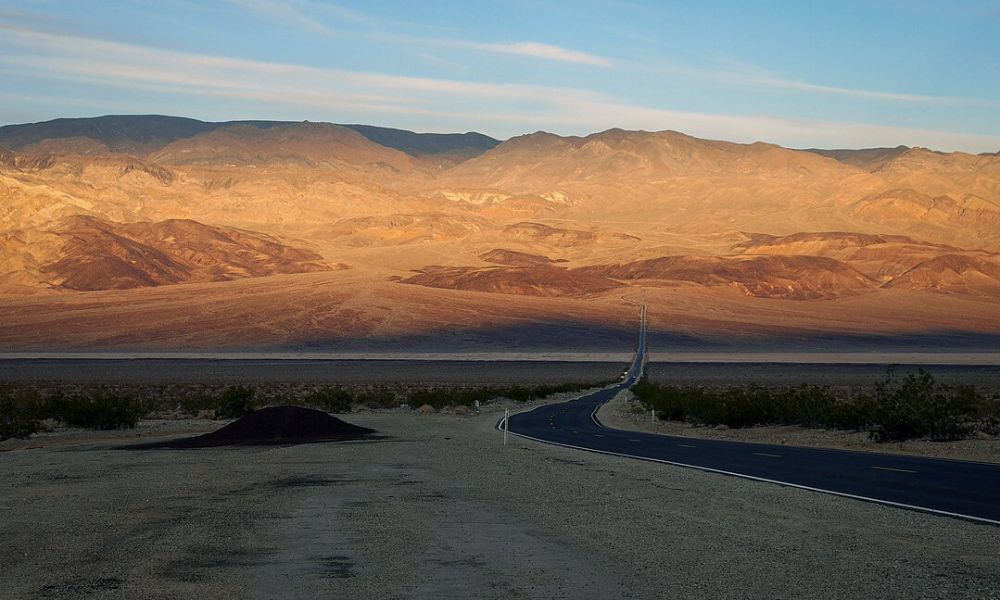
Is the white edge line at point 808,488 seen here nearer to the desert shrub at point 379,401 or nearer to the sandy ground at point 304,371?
the desert shrub at point 379,401

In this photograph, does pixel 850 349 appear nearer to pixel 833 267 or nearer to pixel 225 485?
pixel 833 267

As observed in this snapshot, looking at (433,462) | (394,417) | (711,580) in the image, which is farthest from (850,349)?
(711,580)

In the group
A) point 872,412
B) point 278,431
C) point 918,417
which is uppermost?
point 918,417

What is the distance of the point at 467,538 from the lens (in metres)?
12.4

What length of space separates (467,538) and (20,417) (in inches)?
1066

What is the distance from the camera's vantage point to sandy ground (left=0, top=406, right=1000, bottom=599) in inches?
384

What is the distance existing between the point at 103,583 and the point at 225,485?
27.5 ft

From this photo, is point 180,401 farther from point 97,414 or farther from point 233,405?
point 97,414

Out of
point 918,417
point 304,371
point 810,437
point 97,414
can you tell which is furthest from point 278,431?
point 304,371

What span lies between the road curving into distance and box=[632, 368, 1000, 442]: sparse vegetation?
346 cm

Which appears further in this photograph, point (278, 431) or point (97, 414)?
point (97, 414)

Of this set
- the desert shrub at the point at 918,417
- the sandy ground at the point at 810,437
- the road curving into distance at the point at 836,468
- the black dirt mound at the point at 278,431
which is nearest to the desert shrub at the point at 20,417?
the black dirt mound at the point at 278,431

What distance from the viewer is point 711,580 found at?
393 inches

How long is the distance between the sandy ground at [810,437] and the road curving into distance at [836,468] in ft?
4.86
